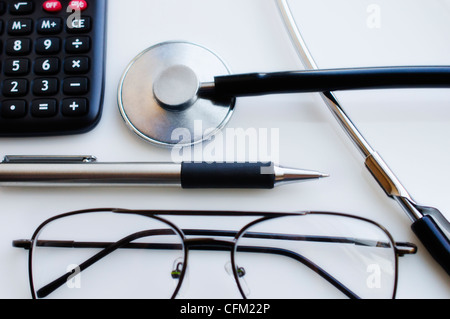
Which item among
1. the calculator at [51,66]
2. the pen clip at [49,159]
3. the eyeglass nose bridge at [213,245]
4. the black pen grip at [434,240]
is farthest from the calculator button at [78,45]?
the black pen grip at [434,240]

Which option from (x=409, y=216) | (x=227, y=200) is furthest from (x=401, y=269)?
(x=227, y=200)

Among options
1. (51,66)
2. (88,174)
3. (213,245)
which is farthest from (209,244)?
(51,66)

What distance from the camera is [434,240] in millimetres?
262

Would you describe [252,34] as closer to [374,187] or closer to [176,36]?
[176,36]

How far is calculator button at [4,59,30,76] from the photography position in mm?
323

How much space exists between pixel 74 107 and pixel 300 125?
0.68 ft

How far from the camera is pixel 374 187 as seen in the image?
300mm

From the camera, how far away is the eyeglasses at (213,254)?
0.92 ft

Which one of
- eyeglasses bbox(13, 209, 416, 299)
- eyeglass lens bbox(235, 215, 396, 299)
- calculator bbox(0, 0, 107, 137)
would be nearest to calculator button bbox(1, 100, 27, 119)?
calculator bbox(0, 0, 107, 137)

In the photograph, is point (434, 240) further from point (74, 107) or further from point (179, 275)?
point (74, 107)

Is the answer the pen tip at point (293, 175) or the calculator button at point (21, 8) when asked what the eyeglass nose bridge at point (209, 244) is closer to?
the pen tip at point (293, 175)

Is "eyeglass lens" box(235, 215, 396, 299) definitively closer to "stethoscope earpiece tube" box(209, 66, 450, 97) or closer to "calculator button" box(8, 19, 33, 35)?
"stethoscope earpiece tube" box(209, 66, 450, 97)

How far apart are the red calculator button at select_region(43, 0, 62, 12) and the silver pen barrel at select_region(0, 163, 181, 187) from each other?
16 centimetres

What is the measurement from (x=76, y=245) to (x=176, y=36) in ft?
0.73
